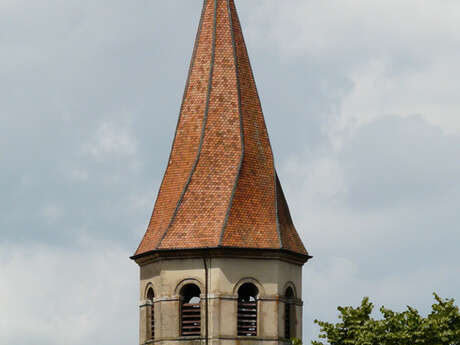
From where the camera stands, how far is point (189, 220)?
218ft

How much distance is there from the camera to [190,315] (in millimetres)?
65500

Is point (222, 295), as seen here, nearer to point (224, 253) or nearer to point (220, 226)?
point (224, 253)

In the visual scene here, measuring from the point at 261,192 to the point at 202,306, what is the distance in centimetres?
524

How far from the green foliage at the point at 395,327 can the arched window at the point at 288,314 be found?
6.41 metres

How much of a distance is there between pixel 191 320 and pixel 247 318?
2.08 metres

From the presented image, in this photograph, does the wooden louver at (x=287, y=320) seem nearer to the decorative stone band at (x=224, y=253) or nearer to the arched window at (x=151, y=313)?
the decorative stone band at (x=224, y=253)

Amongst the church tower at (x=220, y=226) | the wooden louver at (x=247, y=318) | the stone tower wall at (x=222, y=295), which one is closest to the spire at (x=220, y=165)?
the church tower at (x=220, y=226)

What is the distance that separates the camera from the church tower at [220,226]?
2569 inches

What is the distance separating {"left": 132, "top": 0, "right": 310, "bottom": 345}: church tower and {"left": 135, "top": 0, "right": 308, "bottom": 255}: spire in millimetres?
38

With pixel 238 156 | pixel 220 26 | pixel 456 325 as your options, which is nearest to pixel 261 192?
pixel 238 156

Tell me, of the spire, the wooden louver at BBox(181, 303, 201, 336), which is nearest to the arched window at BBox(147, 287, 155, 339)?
the spire

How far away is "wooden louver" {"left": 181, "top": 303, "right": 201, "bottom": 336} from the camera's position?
65125 mm

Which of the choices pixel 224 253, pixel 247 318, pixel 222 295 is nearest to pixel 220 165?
pixel 224 253

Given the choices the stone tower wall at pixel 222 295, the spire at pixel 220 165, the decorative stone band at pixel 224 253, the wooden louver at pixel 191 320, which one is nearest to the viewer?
the stone tower wall at pixel 222 295
